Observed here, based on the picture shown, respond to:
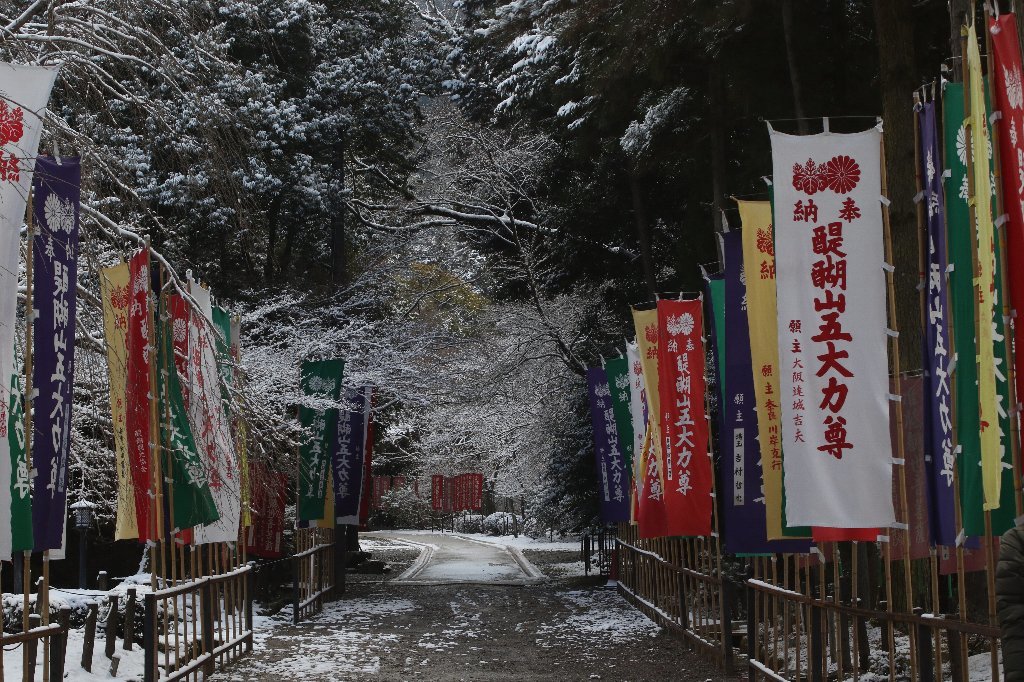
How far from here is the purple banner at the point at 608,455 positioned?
1920 cm

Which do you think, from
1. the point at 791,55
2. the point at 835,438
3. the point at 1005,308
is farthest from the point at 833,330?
the point at 791,55

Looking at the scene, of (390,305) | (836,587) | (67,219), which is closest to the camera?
(67,219)

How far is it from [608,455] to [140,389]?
430 inches

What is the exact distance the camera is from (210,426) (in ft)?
37.2

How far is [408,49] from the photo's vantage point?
94.2 ft

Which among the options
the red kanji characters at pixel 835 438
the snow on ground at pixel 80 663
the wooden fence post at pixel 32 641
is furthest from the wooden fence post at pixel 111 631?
the red kanji characters at pixel 835 438

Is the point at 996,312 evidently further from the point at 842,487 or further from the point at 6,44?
the point at 6,44

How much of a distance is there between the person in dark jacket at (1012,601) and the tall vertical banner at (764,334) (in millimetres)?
5176

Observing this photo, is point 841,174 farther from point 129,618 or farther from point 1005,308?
point 129,618

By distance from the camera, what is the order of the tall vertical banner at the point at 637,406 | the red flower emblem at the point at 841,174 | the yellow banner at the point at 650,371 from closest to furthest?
the red flower emblem at the point at 841,174, the yellow banner at the point at 650,371, the tall vertical banner at the point at 637,406

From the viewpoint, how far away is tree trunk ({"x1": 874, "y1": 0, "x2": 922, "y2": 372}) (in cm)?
1136

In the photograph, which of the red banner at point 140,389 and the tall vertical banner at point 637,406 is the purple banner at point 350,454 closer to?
the tall vertical banner at point 637,406

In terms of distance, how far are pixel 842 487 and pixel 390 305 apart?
21.1 meters

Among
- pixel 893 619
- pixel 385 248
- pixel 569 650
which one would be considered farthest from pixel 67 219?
pixel 385 248
